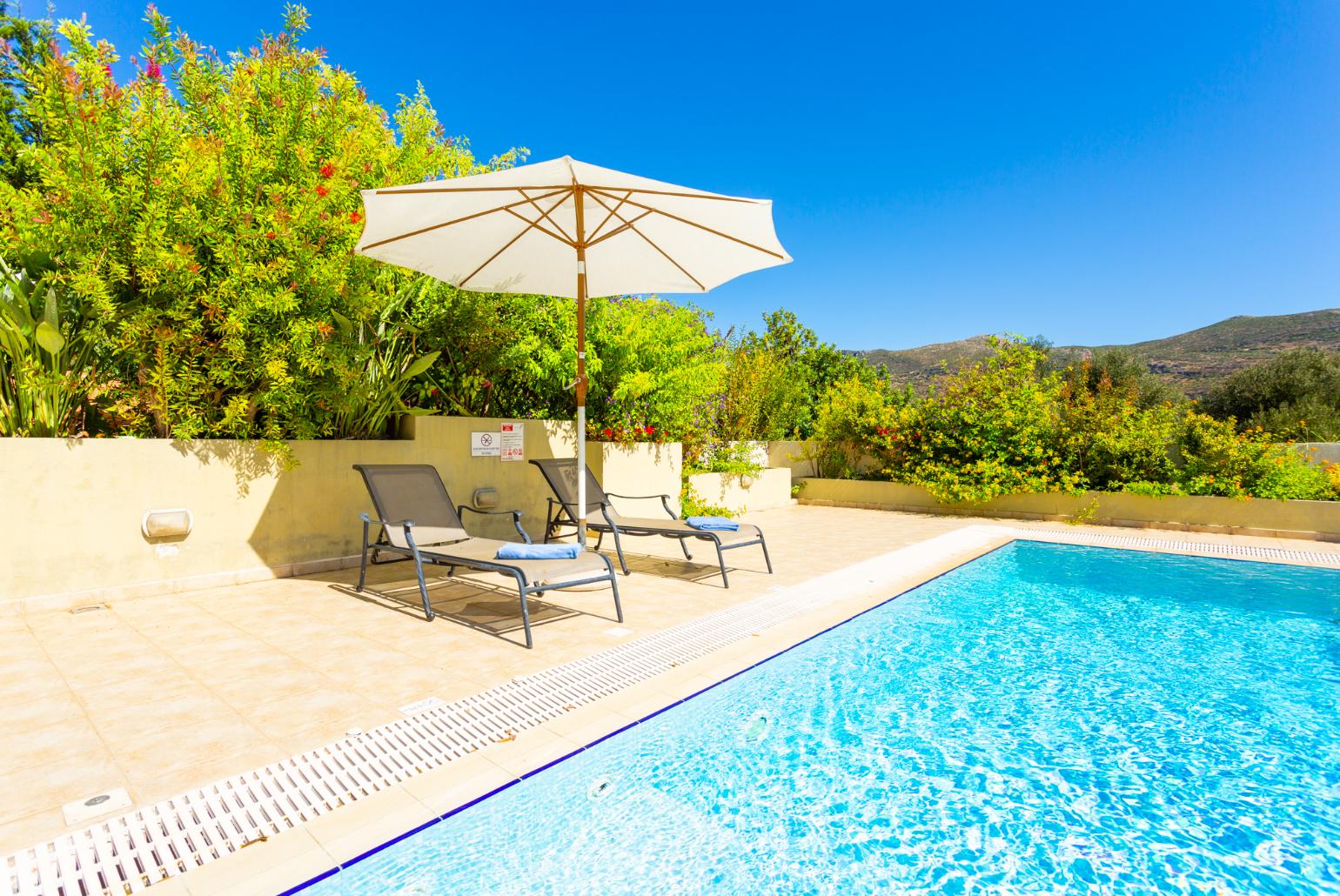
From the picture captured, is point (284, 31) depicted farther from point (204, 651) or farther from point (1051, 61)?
point (1051, 61)

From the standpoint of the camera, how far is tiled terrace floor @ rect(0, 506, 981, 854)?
2641mm

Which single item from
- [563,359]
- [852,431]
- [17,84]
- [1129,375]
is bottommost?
[852,431]

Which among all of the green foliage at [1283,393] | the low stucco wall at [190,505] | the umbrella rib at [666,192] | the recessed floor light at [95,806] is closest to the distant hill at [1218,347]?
the green foliage at [1283,393]

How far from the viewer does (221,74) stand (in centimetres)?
627

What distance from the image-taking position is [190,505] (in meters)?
5.50

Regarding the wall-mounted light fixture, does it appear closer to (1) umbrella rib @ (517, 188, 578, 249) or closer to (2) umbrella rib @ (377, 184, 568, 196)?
(2) umbrella rib @ (377, 184, 568, 196)

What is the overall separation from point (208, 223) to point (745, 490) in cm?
858

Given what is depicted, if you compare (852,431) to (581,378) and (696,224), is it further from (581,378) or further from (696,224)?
(696,224)

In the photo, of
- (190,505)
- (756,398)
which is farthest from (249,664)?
(756,398)

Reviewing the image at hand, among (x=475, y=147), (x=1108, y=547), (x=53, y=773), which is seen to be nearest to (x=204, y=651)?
(x=53, y=773)

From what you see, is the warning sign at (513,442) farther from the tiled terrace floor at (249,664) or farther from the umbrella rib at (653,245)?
the umbrella rib at (653,245)

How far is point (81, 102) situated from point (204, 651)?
13.2 feet

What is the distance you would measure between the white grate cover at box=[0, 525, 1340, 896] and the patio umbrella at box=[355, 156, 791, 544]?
6.93 feet

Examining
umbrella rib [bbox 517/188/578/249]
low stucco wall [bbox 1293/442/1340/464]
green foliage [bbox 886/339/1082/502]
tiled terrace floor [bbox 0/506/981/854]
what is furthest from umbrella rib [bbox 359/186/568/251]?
low stucco wall [bbox 1293/442/1340/464]
